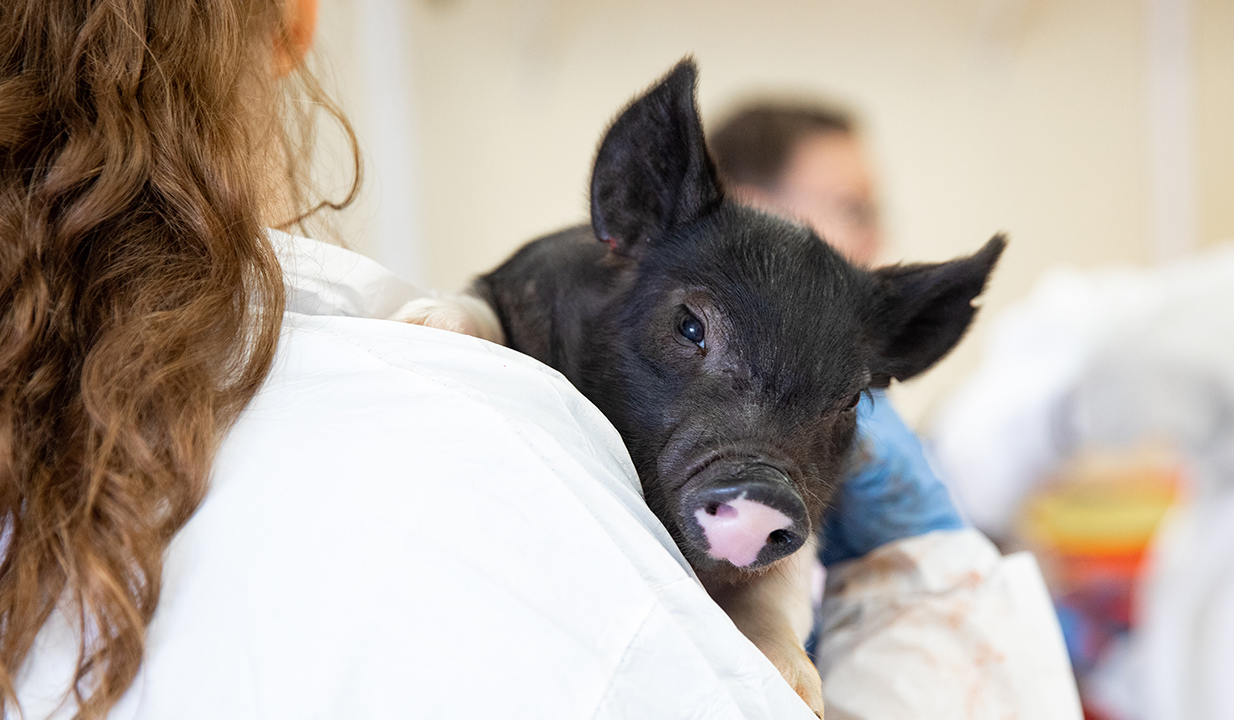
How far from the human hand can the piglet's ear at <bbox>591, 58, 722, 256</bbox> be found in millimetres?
361

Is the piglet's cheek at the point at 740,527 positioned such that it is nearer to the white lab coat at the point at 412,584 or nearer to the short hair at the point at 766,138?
the white lab coat at the point at 412,584

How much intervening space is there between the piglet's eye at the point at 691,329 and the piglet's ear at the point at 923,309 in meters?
0.22

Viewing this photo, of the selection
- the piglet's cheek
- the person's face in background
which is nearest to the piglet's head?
the piglet's cheek

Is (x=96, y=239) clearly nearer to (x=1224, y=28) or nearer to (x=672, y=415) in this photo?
(x=672, y=415)

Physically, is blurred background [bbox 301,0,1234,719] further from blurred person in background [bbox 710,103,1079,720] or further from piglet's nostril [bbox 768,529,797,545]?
piglet's nostril [bbox 768,529,797,545]

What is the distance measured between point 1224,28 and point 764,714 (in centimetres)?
505

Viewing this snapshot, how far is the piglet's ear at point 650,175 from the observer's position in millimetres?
967

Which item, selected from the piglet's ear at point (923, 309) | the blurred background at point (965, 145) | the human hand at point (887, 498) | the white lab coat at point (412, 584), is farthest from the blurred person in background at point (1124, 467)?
the white lab coat at point (412, 584)

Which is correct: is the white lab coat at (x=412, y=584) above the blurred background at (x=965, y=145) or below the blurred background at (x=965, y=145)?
above

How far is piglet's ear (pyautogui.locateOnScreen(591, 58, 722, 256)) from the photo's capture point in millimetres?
967

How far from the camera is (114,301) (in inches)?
25.4

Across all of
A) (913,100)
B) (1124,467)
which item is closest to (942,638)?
(1124,467)

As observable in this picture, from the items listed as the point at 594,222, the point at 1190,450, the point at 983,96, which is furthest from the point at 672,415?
the point at 983,96

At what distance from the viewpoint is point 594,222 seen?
1.02 meters
